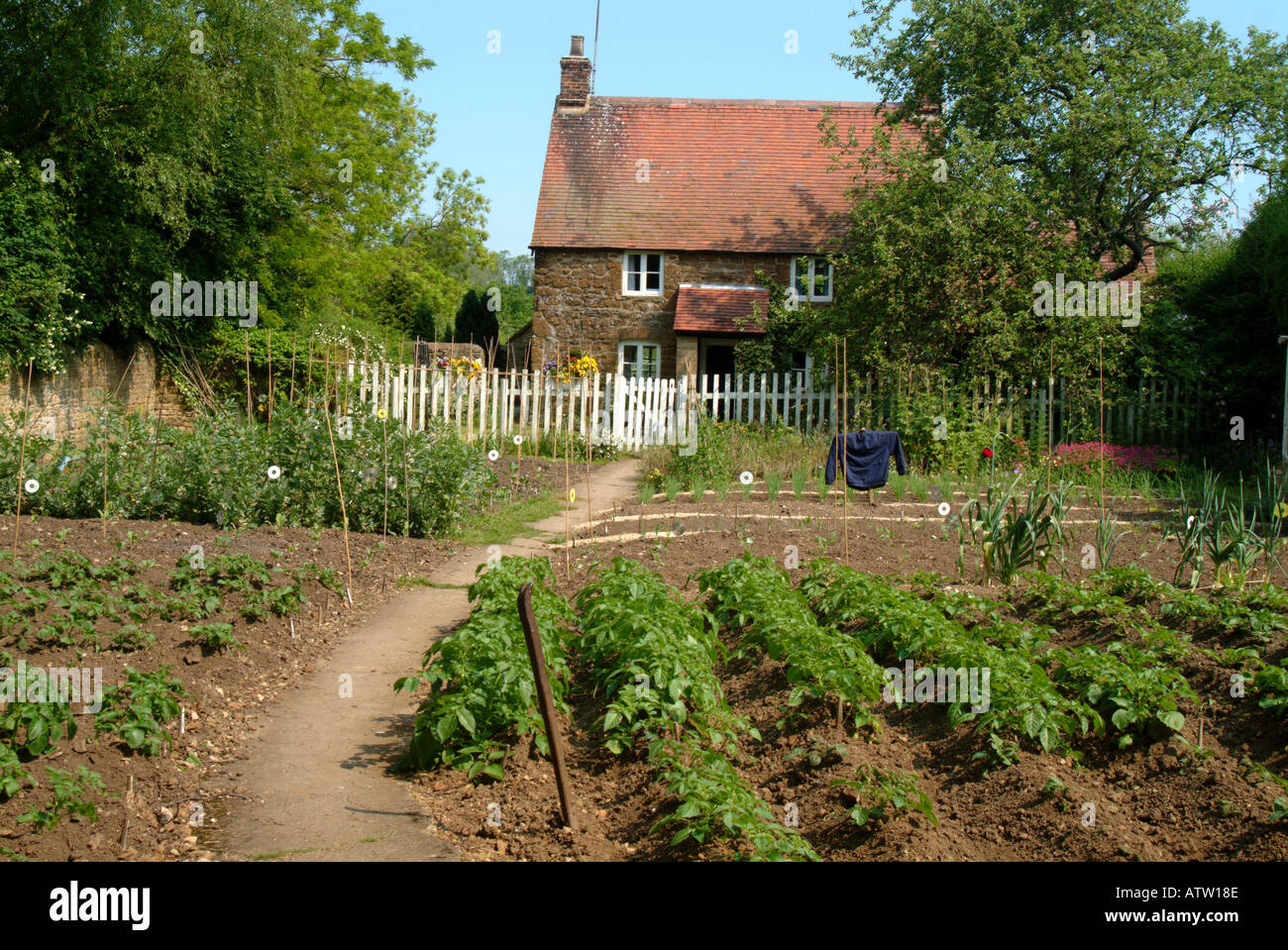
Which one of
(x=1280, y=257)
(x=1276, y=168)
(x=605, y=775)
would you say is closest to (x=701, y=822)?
(x=605, y=775)

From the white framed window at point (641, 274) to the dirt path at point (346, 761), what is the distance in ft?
56.2

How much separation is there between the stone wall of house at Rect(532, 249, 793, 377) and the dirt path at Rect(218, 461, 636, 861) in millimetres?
16923

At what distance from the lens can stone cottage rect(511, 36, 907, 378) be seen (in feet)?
78.5

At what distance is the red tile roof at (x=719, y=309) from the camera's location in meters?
22.4

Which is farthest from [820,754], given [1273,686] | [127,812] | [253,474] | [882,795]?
[253,474]

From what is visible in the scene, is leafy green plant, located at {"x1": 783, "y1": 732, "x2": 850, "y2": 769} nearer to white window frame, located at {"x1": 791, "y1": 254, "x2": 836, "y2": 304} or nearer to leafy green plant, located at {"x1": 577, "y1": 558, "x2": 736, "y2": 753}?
leafy green plant, located at {"x1": 577, "y1": 558, "x2": 736, "y2": 753}

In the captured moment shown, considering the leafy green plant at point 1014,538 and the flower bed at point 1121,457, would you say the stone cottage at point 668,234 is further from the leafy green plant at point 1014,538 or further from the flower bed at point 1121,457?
the leafy green plant at point 1014,538

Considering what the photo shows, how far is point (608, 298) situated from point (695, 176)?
13.0 ft

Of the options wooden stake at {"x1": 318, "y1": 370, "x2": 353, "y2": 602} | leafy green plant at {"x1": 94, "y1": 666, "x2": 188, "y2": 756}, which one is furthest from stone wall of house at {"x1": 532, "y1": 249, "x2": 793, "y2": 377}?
leafy green plant at {"x1": 94, "y1": 666, "x2": 188, "y2": 756}

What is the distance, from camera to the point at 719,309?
76.0 feet

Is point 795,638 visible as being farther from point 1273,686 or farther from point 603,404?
point 603,404

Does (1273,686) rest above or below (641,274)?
below

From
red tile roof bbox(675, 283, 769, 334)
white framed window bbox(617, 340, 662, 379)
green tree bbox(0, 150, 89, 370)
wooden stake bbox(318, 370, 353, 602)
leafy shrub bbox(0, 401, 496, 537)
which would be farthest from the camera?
white framed window bbox(617, 340, 662, 379)
